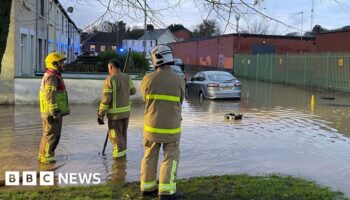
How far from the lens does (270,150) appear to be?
32.9 feet

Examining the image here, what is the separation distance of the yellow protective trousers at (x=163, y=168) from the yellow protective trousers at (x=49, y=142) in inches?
109

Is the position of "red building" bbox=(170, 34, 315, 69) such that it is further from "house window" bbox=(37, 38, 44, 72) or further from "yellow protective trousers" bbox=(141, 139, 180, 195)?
"yellow protective trousers" bbox=(141, 139, 180, 195)

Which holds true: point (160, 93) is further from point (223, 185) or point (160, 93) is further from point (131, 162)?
point (131, 162)

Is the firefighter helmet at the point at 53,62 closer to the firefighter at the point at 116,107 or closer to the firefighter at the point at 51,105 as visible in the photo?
the firefighter at the point at 51,105

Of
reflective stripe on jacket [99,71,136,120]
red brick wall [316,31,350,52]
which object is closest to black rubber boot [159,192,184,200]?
reflective stripe on jacket [99,71,136,120]

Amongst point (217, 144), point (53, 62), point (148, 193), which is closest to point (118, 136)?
point (53, 62)

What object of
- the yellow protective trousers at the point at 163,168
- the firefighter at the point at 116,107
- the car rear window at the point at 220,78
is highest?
the car rear window at the point at 220,78

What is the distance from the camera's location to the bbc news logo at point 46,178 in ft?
23.6

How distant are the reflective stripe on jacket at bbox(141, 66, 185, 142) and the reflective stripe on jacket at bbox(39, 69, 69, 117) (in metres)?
2.65

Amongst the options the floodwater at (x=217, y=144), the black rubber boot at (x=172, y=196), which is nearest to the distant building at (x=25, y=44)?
the floodwater at (x=217, y=144)

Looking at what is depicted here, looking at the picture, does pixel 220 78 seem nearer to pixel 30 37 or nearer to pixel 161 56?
pixel 30 37

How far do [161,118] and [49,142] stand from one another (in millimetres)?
3059

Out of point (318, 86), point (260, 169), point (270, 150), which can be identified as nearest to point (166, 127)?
point (260, 169)

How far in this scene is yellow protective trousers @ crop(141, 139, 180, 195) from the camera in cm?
610
